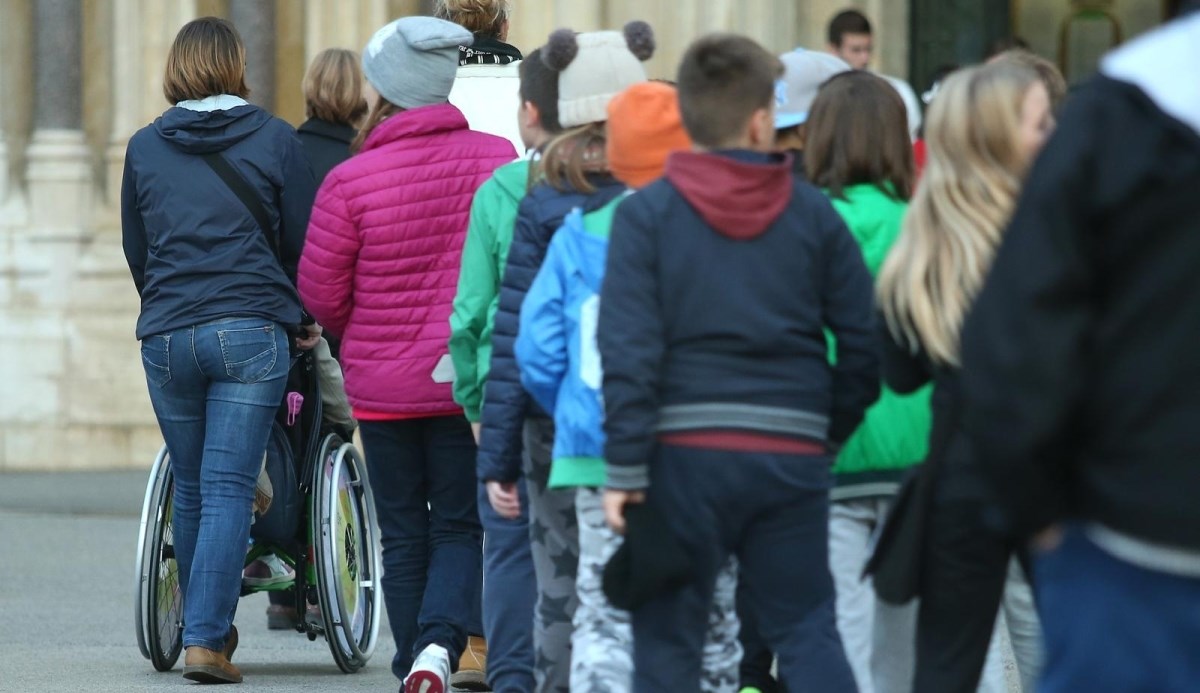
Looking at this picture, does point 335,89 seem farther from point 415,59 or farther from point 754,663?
point 754,663

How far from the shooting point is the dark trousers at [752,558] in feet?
13.3

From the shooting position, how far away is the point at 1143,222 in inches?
97.7

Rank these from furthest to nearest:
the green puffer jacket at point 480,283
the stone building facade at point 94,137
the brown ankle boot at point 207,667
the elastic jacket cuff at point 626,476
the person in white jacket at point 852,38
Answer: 1. the stone building facade at point 94,137
2. the person in white jacket at point 852,38
3. the brown ankle boot at point 207,667
4. the green puffer jacket at point 480,283
5. the elastic jacket cuff at point 626,476

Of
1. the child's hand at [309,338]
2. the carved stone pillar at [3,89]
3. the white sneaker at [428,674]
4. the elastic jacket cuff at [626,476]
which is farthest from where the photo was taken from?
the carved stone pillar at [3,89]

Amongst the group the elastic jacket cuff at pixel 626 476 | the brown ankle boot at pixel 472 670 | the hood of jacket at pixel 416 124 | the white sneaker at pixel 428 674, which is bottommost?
the brown ankle boot at pixel 472 670

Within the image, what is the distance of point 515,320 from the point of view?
4.92m

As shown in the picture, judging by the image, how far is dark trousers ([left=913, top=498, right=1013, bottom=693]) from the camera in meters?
3.88

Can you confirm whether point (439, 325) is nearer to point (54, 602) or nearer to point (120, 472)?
point (54, 602)

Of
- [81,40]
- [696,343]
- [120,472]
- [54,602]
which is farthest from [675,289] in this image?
[81,40]

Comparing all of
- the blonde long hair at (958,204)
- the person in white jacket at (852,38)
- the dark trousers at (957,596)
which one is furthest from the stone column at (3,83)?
the dark trousers at (957,596)

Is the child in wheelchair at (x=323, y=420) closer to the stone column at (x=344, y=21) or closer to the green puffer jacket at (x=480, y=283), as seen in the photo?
the green puffer jacket at (x=480, y=283)

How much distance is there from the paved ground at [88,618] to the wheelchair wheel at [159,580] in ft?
0.28

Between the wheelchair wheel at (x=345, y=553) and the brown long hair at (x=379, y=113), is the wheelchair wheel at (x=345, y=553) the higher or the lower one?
the lower one

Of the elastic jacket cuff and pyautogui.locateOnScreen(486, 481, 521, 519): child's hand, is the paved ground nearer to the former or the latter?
pyautogui.locateOnScreen(486, 481, 521, 519): child's hand
